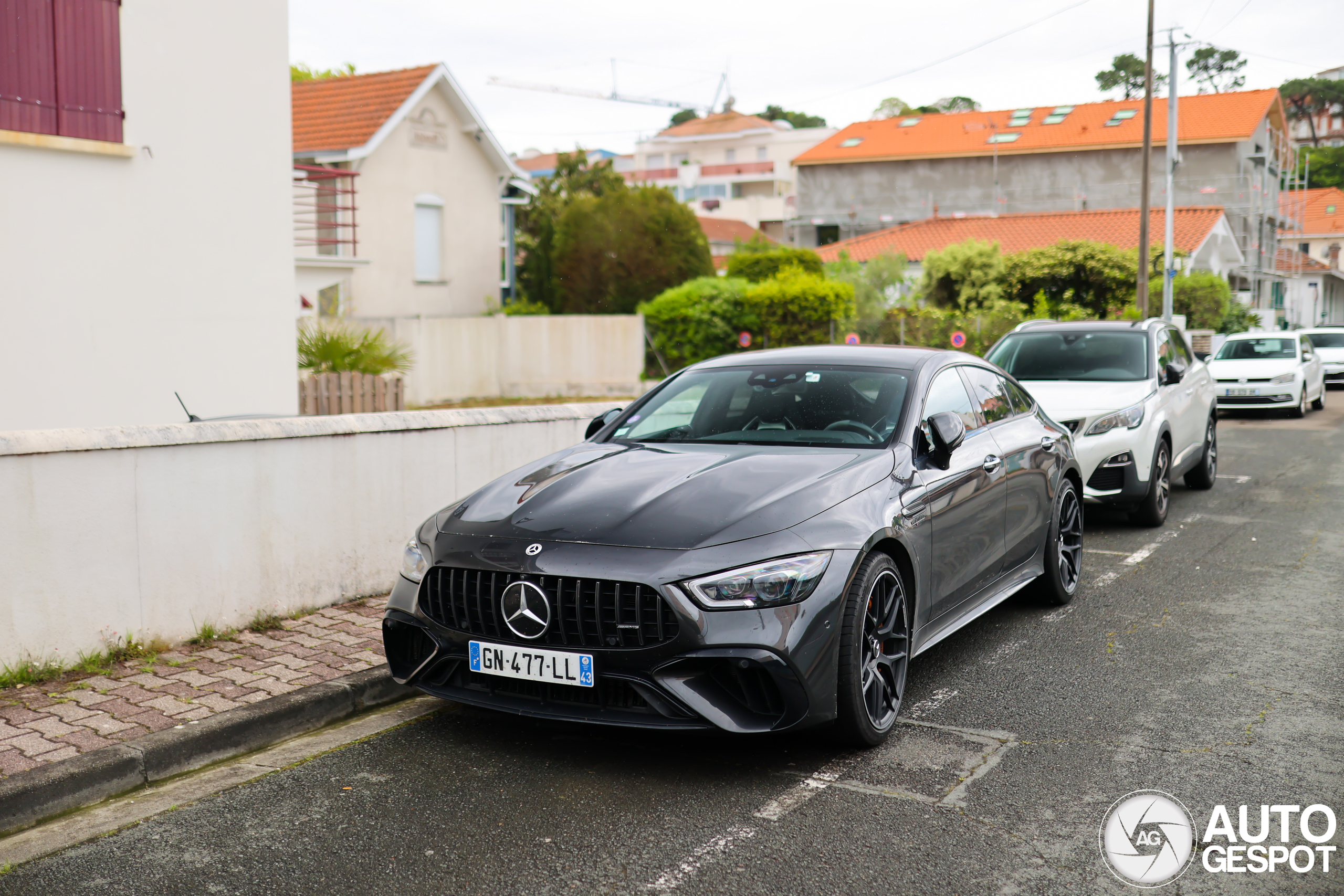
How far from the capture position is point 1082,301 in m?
30.4

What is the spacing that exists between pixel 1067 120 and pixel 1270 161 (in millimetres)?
9634

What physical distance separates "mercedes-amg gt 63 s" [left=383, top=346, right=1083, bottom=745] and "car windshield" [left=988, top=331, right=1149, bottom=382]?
497 centimetres

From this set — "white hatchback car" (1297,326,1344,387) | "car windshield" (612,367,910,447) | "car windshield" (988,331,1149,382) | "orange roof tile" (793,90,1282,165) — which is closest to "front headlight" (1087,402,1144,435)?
"car windshield" (988,331,1149,382)

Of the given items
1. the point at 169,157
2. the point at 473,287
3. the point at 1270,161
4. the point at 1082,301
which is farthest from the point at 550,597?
the point at 1270,161

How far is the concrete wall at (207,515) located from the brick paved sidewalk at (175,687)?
21 centimetres

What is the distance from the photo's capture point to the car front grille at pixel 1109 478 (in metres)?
9.33

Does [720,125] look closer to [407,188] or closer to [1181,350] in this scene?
[407,188]

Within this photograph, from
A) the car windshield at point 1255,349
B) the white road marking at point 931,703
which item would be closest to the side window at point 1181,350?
the white road marking at point 931,703

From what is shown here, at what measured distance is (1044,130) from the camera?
176 feet

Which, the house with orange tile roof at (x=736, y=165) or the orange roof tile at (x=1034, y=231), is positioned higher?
the house with orange tile roof at (x=736, y=165)

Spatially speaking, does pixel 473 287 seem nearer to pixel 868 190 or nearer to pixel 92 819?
pixel 92 819

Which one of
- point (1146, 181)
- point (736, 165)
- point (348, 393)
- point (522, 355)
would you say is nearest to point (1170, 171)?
point (1146, 181)

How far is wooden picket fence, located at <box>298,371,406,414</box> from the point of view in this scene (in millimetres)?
13625

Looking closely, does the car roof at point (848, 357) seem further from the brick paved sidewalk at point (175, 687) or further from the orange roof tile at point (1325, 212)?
the orange roof tile at point (1325, 212)
